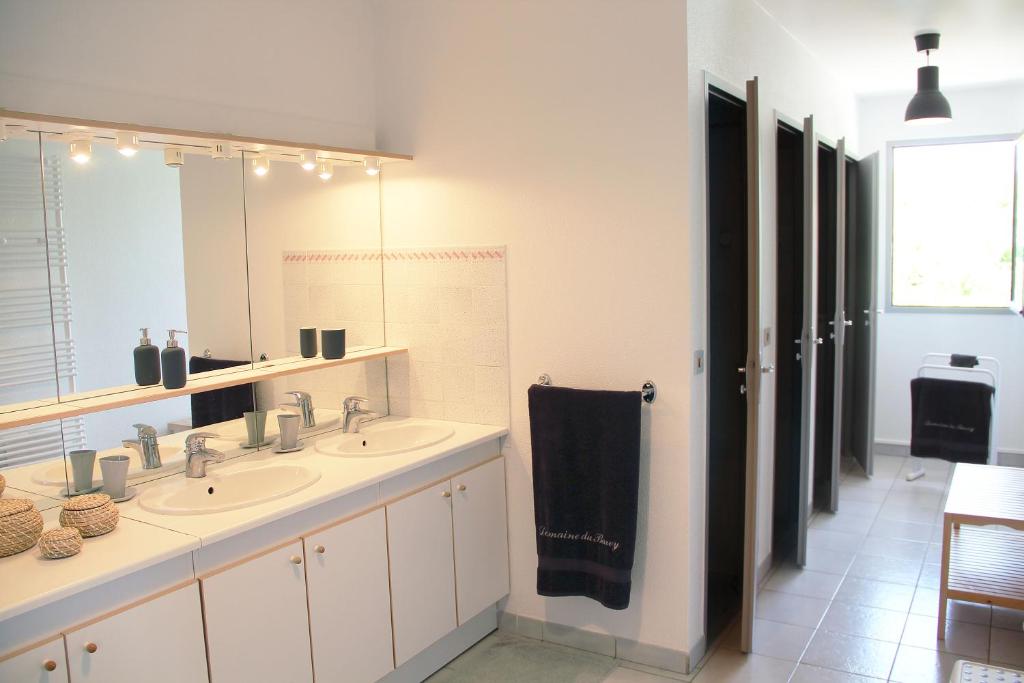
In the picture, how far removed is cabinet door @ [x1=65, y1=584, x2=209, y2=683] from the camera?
1796 millimetres

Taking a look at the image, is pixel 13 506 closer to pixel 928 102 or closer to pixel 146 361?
pixel 146 361

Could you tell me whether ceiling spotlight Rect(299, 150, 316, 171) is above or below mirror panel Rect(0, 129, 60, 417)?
above

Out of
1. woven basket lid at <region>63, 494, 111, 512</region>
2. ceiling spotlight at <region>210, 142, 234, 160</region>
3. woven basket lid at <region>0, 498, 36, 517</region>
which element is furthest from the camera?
ceiling spotlight at <region>210, 142, 234, 160</region>

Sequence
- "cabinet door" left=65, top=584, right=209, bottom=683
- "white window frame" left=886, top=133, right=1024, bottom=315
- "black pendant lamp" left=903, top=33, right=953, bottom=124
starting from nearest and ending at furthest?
"cabinet door" left=65, top=584, right=209, bottom=683
"black pendant lamp" left=903, top=33, right=953, bottom=124
"white window frame" left=886, top=133, right=1024, bottom=315

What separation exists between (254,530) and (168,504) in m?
0.29

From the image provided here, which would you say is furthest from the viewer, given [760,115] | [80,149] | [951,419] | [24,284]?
[951,419]

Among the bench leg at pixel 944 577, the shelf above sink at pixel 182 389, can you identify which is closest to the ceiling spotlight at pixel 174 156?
the shelf above sink at pixel 182 389

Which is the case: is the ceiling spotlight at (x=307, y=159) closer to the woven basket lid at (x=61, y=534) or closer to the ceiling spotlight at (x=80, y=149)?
the ceiling spotlight at (x=80, y=149)

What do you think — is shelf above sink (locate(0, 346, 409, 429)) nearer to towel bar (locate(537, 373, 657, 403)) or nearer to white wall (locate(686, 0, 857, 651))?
towel bar (locate(537, 373, 657, 403))

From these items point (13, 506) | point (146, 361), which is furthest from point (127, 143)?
Answer: point (13, 506)

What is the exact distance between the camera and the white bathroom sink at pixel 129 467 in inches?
89.1

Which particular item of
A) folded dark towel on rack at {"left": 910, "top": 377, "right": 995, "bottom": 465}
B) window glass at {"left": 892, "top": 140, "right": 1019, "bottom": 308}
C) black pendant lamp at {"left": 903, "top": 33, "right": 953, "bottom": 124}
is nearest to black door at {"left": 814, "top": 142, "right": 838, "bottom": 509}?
black pendant lamp at {"left": 903, "top": 33, "right": 953, "bottom": 124}

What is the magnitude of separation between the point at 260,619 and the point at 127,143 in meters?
1.41

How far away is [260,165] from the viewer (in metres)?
2.89
